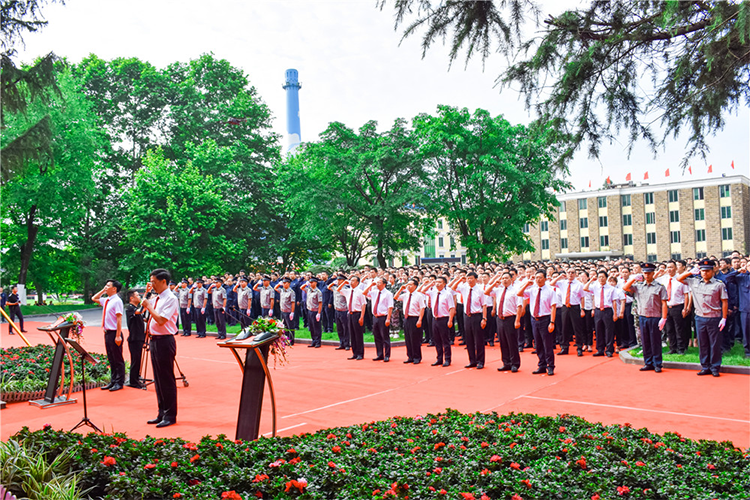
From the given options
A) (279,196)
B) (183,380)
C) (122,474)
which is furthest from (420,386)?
(279,196)

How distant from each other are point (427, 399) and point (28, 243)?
33824mm

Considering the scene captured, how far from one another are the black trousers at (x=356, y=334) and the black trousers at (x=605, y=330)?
228 inches

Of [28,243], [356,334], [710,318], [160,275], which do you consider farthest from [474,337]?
[28,243]

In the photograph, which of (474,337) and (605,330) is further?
(605,330)

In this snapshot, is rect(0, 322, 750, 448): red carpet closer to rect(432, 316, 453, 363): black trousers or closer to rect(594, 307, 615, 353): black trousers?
rect(432, 316, 453, 363): black trousers

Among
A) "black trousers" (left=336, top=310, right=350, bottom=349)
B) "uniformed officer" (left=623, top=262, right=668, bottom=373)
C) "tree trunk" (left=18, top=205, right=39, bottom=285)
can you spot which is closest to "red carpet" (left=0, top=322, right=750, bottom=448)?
"uniformed officer" (left=623, top=262, right=668, bottom=373)

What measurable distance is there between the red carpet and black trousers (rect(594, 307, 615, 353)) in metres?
0.72

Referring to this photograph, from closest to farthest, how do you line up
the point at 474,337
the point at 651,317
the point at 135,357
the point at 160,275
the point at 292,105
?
the point at 160,275 < the point at 135,357 < the point at 651,317 < the point at 474,337 < the point at 292,105

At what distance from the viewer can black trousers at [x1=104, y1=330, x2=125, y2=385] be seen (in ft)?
33.5

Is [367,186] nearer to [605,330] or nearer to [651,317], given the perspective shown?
[605,330]

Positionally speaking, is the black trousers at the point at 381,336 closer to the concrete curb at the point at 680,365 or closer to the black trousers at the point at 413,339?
the black trousers at the point at 413,339

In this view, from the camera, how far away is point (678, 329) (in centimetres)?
1209

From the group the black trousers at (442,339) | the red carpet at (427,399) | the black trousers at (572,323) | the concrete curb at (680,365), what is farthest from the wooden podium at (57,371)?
the black trousers at (572,323)

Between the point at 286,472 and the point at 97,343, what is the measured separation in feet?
52.6
